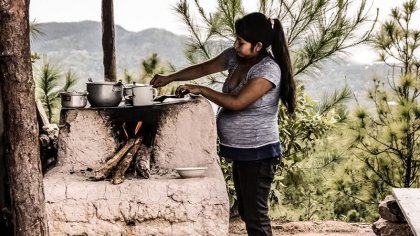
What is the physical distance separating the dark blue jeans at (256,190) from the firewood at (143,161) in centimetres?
65

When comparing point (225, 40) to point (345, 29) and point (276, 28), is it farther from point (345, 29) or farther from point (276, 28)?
point (276, 28)

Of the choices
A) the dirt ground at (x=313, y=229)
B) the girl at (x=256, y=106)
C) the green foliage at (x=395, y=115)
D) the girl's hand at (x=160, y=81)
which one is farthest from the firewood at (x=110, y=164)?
the green foliage at (x=395, y=115)

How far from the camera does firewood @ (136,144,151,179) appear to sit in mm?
3096

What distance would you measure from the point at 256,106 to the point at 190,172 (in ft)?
2.08

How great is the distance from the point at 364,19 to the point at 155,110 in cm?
297

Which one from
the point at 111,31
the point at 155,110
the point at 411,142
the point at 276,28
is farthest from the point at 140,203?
the point at 411,142

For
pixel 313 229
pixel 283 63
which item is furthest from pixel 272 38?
pixel 313 229

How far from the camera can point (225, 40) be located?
5.50 metres

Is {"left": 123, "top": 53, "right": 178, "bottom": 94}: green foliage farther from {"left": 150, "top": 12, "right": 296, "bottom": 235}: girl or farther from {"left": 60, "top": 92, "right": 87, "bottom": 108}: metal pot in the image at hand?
{"left": 150, "top": 12, "right": 296, "bottom": 235}: girl

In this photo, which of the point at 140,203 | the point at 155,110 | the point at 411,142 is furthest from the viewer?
the point at 411,142

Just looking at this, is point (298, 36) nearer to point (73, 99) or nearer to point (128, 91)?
point (128, 91)

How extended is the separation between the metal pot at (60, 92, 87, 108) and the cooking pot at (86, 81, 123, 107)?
40 mm

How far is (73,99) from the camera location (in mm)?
3168

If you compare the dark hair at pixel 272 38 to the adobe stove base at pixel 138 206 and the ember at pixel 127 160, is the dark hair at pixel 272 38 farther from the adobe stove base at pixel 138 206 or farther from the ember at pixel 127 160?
the ember at pixel 127 160
